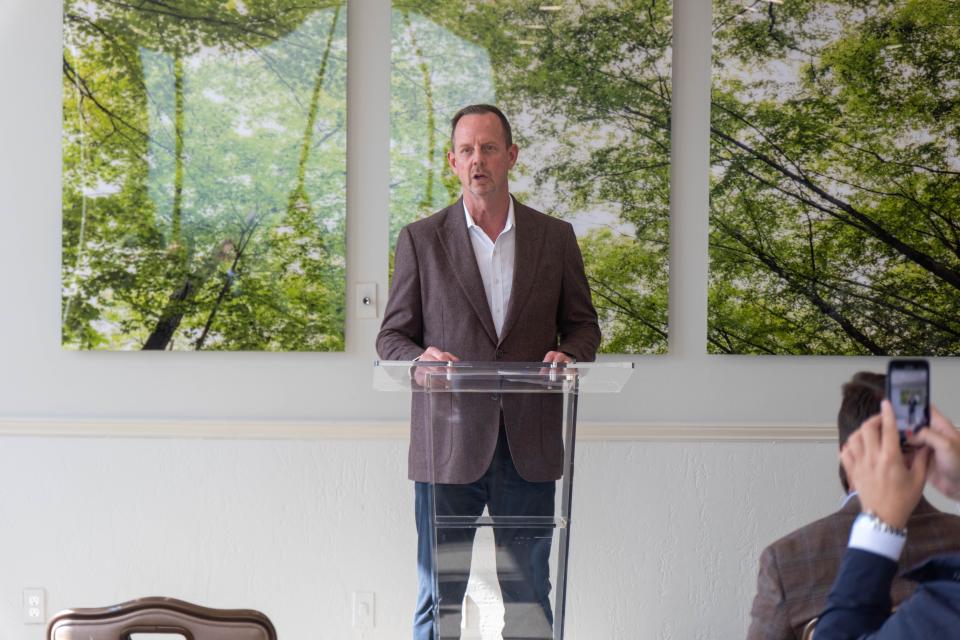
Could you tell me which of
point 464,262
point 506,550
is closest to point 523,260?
point 464,262

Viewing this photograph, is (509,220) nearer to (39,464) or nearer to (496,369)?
(496,369)

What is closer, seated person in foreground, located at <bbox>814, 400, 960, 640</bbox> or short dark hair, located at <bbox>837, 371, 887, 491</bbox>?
seated person in foreground, located at <bbox>814, 400, 960, 640</bbox>

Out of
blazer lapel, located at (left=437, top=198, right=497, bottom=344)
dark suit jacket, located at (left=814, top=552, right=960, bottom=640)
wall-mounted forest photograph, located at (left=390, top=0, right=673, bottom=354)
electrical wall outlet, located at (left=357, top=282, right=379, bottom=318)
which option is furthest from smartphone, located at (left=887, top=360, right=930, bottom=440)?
electrical wall outlet, located at (left=357, top=282, right=379, bottom=318)

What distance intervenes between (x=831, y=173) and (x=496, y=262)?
1.67 m

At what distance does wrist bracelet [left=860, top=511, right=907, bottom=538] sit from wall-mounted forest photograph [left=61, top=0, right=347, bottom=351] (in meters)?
2.78

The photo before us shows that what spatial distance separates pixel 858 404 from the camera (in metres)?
1.64

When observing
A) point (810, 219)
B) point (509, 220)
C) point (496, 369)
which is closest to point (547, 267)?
point (509, 220)

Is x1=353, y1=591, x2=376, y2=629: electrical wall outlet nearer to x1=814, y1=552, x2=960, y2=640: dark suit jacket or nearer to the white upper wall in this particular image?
the white upper wall

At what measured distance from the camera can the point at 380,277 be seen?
378 centimetres

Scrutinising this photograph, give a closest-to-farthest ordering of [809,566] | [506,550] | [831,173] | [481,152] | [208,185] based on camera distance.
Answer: [809,566] < [506,550] < [481,152] < [208,185] < [831,173]

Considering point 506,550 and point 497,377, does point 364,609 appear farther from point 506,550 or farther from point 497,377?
point 497,377

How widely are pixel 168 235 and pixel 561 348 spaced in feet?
5.66

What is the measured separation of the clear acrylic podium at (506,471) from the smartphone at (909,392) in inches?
42.5

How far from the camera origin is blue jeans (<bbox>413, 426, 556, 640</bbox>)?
7.65 feet
